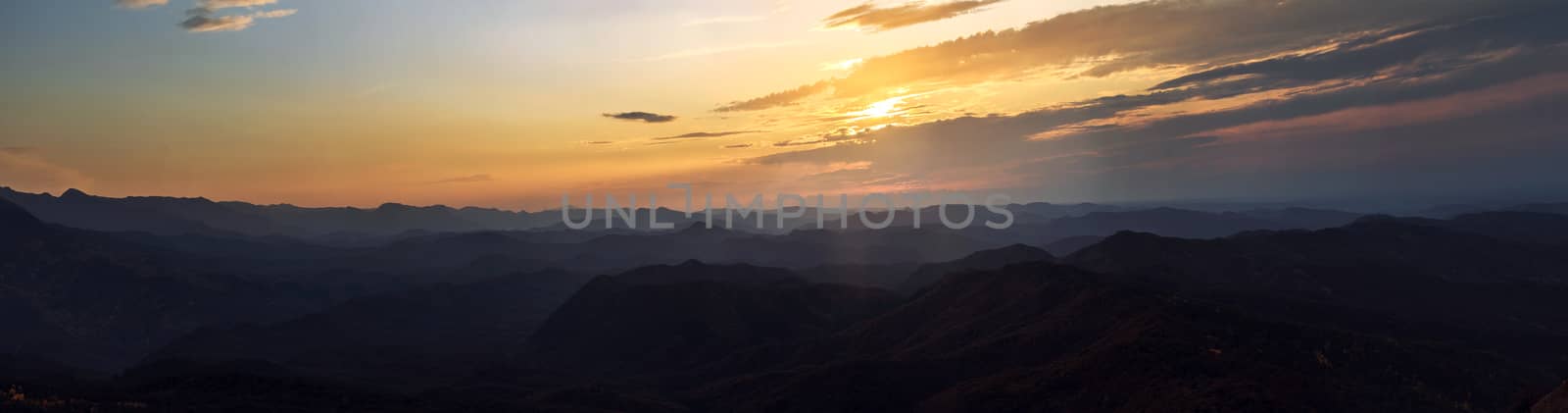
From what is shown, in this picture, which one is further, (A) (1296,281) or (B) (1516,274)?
(B) (1516,274)

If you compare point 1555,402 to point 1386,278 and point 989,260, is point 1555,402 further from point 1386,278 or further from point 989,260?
point 989,260

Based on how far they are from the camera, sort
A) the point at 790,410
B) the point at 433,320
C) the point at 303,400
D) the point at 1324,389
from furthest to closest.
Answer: the point at 433,320, the point at 790,410, the point at 303,400, the point at 1324,389

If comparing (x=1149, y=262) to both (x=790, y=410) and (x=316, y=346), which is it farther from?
(x=316, y=346)

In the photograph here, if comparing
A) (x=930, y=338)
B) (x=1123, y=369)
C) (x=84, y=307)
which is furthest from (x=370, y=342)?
(x=1123, y=369)

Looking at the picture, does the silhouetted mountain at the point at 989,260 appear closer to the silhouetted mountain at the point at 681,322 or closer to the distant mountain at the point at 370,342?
the silhouetted mountain at the point at 681,322

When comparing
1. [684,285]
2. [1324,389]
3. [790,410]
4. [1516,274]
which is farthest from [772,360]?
[1516,274]

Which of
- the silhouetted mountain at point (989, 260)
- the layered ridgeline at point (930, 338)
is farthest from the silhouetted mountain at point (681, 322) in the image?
the silhouetted mountain at point (989, 260)

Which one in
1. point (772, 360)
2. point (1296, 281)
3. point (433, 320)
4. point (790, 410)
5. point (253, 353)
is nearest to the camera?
point (790, 410)

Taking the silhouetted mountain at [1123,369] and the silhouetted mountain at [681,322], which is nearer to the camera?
the silhouetted mountain at [1123,369]

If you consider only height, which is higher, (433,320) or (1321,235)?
(1321,235)
